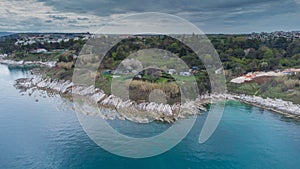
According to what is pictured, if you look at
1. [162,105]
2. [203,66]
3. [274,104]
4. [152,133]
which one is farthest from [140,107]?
[203,66]

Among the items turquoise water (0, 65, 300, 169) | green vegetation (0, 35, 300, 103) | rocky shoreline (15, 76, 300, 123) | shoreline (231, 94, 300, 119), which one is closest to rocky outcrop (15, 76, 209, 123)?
rocky shoreline (15, 76, 300, 123)

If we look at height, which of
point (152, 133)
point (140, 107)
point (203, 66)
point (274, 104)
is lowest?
point (152, 133)

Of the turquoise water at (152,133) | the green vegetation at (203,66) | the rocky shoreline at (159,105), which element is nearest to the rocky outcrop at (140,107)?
the rocky shoreline at (159,105)

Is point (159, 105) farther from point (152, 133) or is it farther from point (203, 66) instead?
point (203, 66)

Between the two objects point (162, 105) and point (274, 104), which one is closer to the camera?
point (162, 105)

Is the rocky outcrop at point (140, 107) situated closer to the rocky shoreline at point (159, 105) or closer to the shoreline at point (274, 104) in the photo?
the rocky shoreline at point (159, 105)

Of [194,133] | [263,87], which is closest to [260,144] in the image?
[194,133]

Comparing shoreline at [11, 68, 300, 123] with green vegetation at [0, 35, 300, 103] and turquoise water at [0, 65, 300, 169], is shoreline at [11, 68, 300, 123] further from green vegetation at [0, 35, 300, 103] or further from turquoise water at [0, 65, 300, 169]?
turquoise water at [0, 65, 300, 169]
